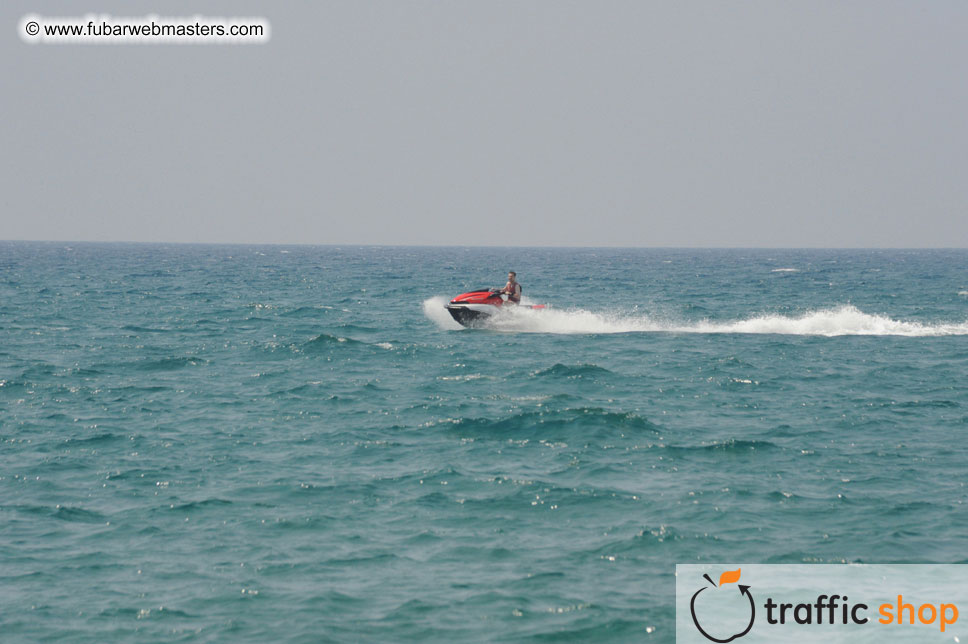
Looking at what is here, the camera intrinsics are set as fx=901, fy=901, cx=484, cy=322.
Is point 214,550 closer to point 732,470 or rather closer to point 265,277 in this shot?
point 732,470

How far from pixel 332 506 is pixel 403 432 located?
17.0 ft

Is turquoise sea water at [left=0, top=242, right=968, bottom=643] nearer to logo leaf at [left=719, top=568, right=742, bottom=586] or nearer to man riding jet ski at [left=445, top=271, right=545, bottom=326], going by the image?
logo leaf at [left=719, top=568, right=742, bottom=586]

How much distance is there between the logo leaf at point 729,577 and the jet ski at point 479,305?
22.6m

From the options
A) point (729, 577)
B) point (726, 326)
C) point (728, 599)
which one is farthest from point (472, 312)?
point (728, 599)

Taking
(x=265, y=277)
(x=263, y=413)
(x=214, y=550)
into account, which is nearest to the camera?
(x=214, y=550)

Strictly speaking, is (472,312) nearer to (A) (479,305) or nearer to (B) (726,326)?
(A) (479,305)

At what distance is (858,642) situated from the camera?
10.4m

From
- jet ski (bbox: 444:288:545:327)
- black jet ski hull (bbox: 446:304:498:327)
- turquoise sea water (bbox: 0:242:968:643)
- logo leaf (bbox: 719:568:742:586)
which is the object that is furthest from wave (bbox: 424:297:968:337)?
logo leaf (bbox: 719:568:742:586)

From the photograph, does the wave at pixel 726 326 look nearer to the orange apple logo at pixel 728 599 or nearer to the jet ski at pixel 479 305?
the jet ski at pixel 479 305

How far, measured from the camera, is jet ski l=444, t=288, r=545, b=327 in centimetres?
3462

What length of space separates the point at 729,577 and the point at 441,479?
563 centimetres

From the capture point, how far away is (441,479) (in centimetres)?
1585

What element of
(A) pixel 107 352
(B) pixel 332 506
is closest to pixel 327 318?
(A) pixel 107 352

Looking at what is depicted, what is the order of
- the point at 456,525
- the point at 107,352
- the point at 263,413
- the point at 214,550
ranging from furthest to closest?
the point at 107,352
the point at 263,413
the point at 456,525
the point at 214,550
